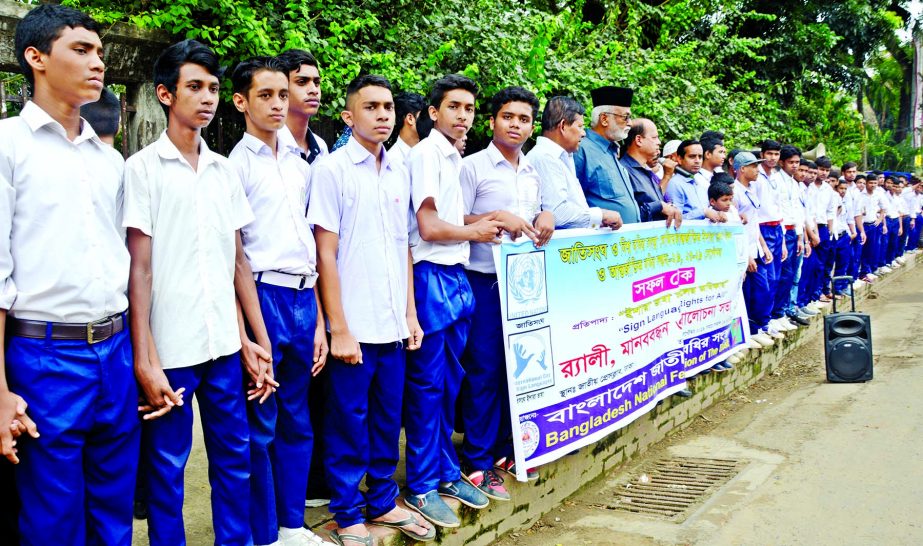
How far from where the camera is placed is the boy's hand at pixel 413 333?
12.9 feet

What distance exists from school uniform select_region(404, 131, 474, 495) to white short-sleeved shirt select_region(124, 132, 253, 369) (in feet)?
3.81

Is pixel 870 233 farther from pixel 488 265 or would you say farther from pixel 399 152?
pixel 399 152

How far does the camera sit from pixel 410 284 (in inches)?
157

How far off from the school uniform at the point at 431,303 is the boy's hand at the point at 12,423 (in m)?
1.86

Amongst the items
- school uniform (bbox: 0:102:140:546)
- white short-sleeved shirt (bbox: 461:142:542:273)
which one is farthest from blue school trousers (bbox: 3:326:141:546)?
white short-sleeved shirt (bbox: 461:142:542:273)

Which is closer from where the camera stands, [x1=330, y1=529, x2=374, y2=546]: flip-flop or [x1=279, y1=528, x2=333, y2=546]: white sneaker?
[x1=279, y1=528, x2=333, y2=546]: white sneaker

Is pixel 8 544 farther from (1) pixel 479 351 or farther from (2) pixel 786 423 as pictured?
Answer: (2) pixel 786 423

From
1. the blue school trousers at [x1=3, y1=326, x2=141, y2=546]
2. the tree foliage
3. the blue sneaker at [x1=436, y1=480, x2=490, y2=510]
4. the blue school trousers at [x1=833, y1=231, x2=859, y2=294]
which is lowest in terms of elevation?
the blue sneaker at [x1=436, y1=480, x2=490, y2=510]

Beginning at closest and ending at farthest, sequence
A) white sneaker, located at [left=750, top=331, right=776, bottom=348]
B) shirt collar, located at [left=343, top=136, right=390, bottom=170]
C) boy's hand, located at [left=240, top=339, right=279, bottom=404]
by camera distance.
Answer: boy's hand, located at [left=240, top=339, right=279, bottom=404], shirt collar, located at [left=343, top=136, right=390, bottom=170], white sneaker, located at [left=750, top=331, right=776, bottom=348]


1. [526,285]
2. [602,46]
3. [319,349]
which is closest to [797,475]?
[526,285]

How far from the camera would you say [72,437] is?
2.60 meters

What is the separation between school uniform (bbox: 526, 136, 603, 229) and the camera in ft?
16.6

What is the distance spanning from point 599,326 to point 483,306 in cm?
108

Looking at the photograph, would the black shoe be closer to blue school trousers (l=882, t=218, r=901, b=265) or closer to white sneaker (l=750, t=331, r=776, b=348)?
white sneaker (l=750, t=331, r=776, b=348)
